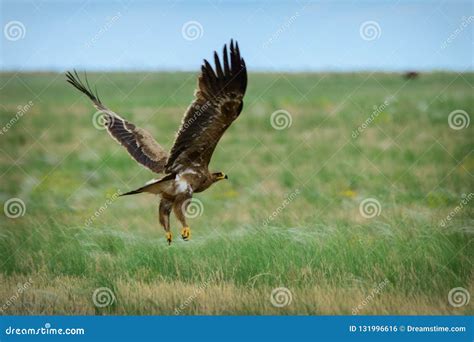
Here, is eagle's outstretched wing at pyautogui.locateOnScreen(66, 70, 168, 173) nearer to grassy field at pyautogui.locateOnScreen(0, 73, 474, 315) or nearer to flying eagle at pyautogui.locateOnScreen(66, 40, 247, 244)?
flying eagle at pyautogui.locateOnScreen(66, 40, 247, 244)

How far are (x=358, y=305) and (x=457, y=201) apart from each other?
→ 9.69ft

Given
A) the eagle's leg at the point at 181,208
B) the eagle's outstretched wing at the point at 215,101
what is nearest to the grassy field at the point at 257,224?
the eagle's leg at the point at 181,208

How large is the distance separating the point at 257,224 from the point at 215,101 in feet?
6.21

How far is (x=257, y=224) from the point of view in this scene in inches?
368

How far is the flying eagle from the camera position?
7848 millimetres

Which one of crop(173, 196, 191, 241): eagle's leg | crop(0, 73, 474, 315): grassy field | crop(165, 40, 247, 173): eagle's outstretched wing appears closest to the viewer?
crop(165, 40, 247, 173): eagle's outstretched wing

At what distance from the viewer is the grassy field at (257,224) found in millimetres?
8641

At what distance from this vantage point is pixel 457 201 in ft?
35.9

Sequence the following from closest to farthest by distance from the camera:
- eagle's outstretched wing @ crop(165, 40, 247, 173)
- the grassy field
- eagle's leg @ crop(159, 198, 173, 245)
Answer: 1. eagle's outstretched wing @ crop(165, 40, 247, 173)
2. eagle's leg @ crop(159, 198, 173, 245)
3. the grassy field

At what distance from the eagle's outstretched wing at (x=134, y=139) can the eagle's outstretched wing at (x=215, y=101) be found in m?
0.57

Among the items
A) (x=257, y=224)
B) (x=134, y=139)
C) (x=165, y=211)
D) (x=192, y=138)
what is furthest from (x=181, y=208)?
(x=257, y=224)

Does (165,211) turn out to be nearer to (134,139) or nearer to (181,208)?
(181,208)

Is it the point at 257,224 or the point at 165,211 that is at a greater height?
the point at 257,224

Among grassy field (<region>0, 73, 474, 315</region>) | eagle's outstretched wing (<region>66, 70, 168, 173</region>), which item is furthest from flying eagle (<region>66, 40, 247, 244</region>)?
grassy field (<region>0, 73, 474, 315</region>)
